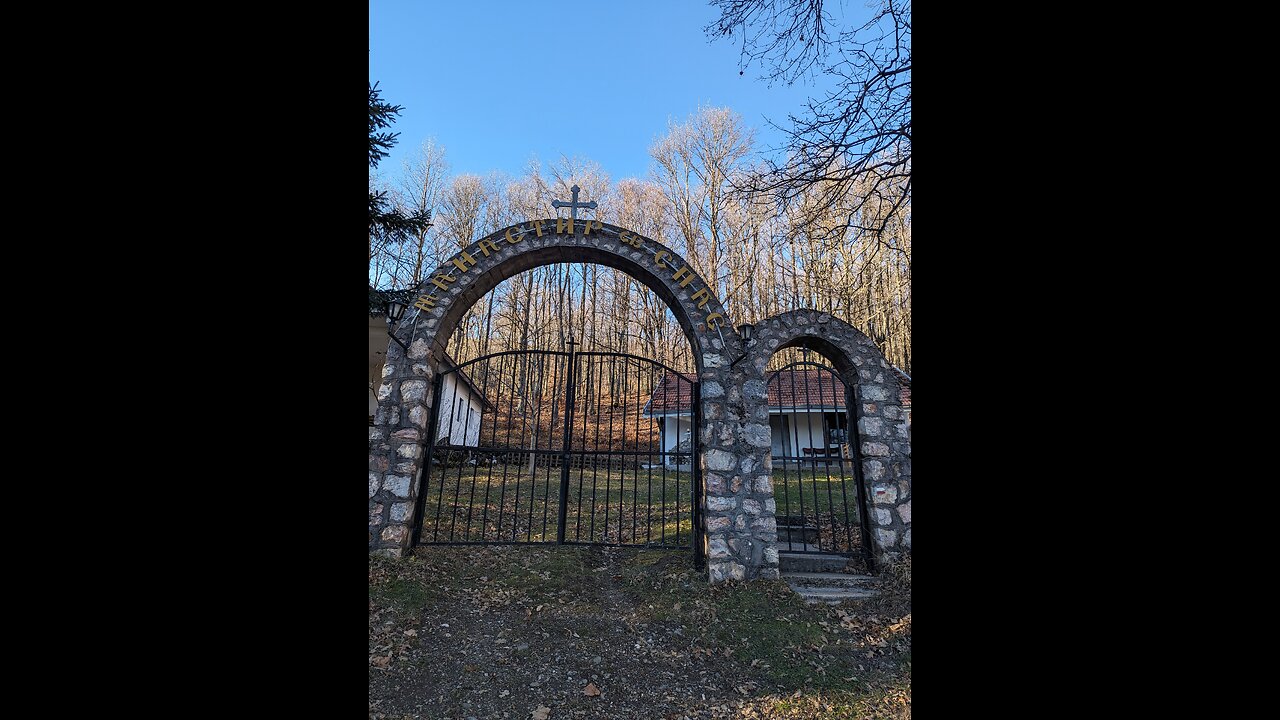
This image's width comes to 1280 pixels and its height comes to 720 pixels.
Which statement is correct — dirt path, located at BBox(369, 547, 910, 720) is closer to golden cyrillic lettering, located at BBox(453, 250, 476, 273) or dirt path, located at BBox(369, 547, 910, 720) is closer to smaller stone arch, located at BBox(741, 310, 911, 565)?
smaller stone arch, located at BBox(741, 310, 911, 565)

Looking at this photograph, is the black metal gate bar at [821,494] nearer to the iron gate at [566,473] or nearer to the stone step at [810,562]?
the stone step at [810,562]

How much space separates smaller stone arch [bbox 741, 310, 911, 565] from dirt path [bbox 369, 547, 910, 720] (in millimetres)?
1699

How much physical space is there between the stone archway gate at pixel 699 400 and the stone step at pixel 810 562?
50 cm

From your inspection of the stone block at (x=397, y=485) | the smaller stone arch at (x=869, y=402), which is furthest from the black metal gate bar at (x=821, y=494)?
the stone block at (x=397, y=485)

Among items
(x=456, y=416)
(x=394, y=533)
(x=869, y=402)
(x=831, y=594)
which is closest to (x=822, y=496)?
(x=869, y=402)

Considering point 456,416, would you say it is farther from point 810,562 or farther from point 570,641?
point 570,641

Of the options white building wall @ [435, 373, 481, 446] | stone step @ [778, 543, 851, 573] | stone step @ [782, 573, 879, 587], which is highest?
white building wall @ [435, 373, 481, 446]

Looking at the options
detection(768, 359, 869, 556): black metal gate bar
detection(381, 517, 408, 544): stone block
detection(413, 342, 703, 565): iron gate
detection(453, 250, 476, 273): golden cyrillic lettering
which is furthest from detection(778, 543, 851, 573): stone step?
detection(453, 250, 476, 273): golden cyrillic lettering

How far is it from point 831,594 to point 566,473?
3.27 m

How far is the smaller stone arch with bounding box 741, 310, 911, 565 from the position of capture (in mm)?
6402
